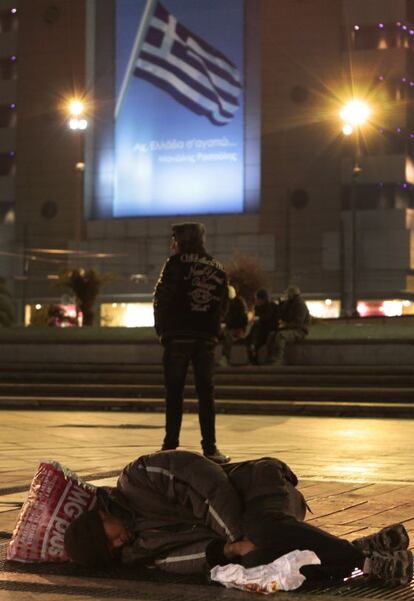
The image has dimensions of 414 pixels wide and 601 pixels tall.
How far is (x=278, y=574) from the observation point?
198 inches

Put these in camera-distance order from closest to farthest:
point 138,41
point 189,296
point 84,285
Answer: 1. point 189,296
2. point 84,285
3. point 138,41

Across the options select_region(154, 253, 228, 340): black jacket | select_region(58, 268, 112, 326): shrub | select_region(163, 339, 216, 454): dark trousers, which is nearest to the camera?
select_region(154, 253, 228, 340): black jacket

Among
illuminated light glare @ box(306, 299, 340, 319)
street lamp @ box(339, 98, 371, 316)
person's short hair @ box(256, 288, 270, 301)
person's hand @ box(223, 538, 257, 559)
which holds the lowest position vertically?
person's hand @ box(223, 538, 257, 559)

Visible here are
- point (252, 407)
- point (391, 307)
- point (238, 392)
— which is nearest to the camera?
point (252, 407)

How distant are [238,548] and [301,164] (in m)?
59.9

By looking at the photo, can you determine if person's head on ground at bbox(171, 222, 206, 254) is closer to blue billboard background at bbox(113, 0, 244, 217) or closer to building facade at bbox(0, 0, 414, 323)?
building facade at bbox(0, 0, 414, 323)

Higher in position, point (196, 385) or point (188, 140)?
point (188, 140)

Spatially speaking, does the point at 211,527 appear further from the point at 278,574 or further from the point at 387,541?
the point at 387,541

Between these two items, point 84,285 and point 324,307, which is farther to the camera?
point 324,307

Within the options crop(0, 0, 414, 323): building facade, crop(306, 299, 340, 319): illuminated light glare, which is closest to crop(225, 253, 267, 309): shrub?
crop(0, 0, 414, 323): building facade

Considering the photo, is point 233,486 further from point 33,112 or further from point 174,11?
point 33,112

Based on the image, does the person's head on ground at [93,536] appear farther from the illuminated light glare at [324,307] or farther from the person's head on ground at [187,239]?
the illuminated light glare at [324,307]

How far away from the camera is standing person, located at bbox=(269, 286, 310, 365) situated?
2188 centimetres

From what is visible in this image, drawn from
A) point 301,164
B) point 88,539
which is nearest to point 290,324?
point 88,539
